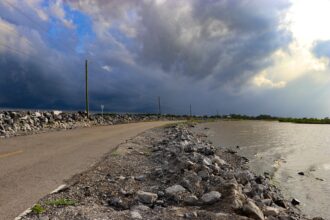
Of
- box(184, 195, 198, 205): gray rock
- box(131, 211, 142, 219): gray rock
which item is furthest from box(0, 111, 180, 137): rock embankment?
box(131, 211, 142, 219): gray rock

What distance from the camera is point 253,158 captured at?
27.0 m

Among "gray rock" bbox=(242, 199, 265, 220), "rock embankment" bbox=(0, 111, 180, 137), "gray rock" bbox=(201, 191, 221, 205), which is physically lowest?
"gray rock" bbox=(242, 199, 265, 220)

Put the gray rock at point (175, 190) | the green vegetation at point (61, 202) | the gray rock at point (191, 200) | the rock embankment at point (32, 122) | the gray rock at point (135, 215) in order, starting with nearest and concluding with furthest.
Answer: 1. the gray rock at point (135, 215)
2. the green vegetation at point (61, 202)
3. the gray rock at point (191, 200)
4. the gray rock at point (175, 190)
5. the rock embankment at point (32, 122)

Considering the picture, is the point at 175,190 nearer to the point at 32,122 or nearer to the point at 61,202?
the point at 61,202

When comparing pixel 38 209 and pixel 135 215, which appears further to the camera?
pixel 38 209

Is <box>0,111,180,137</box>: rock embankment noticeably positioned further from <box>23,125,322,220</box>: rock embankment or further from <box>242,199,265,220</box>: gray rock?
<box>242,199,265,220</box>: gray rock

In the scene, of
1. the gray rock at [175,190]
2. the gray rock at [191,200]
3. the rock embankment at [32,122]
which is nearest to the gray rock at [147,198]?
the gray rock at [175,190]

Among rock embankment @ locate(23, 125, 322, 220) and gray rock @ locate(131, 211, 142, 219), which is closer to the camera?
gray rock @ locate(131, 211, 142, 219)

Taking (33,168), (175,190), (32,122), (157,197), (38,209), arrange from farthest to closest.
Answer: (32,122) < (33,168) < (175,190) < (157,197) < (38,209)

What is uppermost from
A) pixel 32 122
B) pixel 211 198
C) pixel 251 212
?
pixel 32 122

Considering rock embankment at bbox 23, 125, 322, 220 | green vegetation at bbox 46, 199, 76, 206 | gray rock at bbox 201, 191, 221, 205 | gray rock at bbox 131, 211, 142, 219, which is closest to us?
gray rock at bbox 131, 211, 142, 219

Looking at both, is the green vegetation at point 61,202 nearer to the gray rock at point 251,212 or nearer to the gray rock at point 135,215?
the gray rock at point 135,215

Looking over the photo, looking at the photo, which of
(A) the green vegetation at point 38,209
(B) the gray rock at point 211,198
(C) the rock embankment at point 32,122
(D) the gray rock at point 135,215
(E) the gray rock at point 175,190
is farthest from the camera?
(C) the rock embankment at point 32,122

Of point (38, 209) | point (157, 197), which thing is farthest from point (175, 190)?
point (38, 209)
